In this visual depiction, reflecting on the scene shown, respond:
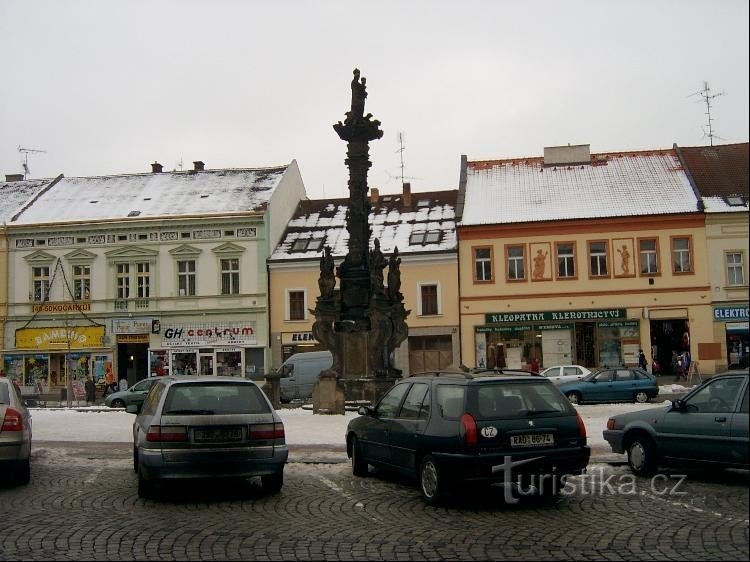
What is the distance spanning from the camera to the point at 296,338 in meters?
40.3

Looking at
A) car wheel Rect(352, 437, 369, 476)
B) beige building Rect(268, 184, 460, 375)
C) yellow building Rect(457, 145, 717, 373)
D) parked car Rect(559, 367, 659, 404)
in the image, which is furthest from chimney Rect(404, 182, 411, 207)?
car wheel Rect(352, 437, 369, 476)

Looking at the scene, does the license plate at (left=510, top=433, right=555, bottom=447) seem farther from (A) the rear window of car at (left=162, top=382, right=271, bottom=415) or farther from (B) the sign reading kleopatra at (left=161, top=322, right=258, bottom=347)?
(B) the sign reading kleopatra at (left=161, top=322, right=258, bottom=347)

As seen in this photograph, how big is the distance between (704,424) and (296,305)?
31813 millimetres

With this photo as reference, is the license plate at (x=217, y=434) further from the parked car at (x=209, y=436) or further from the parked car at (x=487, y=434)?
the parked car at (x=487, y=434)

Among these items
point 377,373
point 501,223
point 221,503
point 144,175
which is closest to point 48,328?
point 144,175

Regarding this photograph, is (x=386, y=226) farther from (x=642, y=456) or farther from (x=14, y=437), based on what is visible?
(x=14, y=437)

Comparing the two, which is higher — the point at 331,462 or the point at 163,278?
the point at 163,278

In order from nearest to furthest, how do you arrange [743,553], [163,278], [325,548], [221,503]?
[743,553]
[325,548]
[221,503]
[163,278]

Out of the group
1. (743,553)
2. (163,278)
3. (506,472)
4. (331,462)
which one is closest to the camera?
(743,553)

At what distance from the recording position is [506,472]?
902 cm

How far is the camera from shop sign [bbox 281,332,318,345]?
40219 mm

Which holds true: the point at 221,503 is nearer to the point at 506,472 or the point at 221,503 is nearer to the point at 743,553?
the point at 506,472

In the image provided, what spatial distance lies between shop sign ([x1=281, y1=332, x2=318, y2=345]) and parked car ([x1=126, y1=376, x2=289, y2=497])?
97.1 feet

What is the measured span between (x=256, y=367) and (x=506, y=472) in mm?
32516
